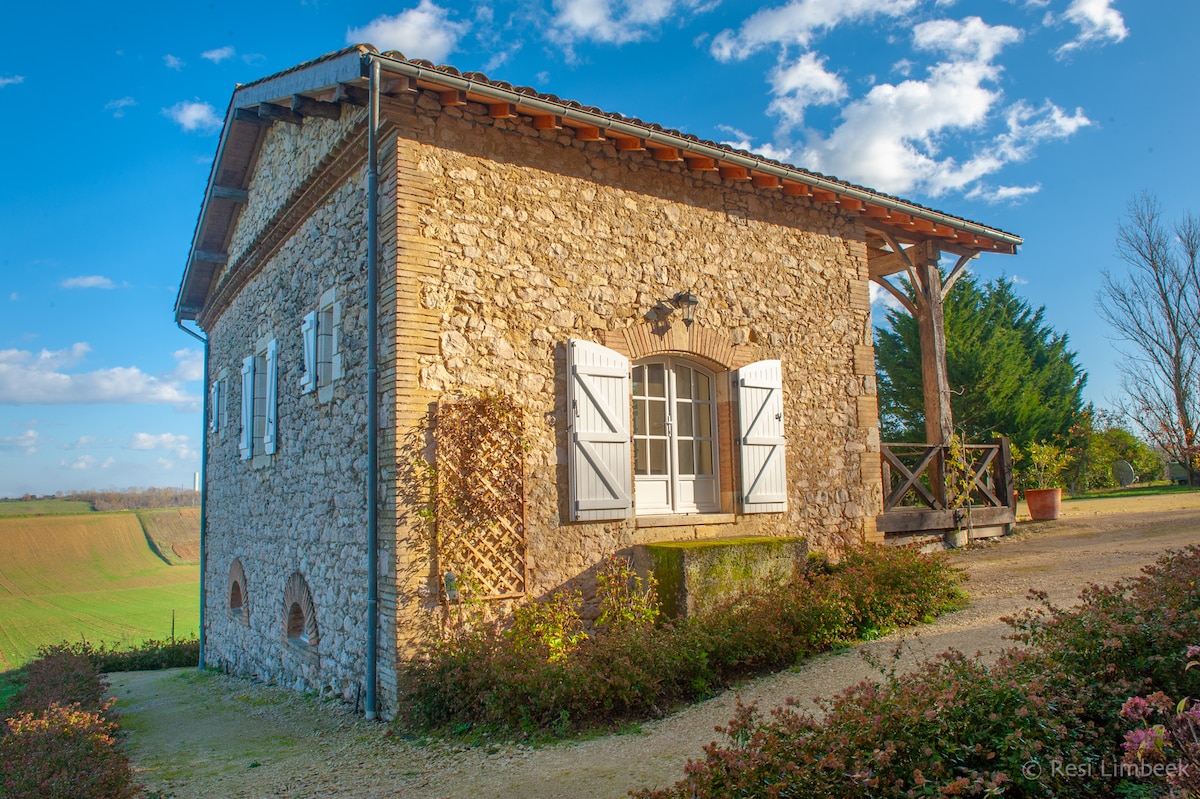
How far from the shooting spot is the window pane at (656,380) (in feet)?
24.7

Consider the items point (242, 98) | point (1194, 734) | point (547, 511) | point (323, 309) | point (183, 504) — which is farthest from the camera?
point (183, 504)

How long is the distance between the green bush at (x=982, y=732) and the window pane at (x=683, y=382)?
4.22 m

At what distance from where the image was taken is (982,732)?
10.1 feet

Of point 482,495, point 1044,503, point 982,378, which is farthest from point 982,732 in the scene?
point 982,378

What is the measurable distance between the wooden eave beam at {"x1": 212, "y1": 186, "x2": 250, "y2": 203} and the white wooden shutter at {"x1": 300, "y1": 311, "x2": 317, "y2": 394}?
3.91 meters

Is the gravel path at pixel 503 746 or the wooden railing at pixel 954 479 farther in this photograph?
the wooden railing at pixel 954 479

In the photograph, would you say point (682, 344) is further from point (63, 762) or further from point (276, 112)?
point (63, 762)

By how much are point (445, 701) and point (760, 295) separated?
199 inches

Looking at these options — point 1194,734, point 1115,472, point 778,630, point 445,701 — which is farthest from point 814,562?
point 1115,472

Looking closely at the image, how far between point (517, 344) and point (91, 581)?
44.6m

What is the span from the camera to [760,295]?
27.0 feet

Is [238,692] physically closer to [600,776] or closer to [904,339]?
[600,776]

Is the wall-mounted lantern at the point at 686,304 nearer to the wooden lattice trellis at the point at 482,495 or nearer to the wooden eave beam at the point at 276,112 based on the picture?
the wooden lattice trellis at the point at 482,495

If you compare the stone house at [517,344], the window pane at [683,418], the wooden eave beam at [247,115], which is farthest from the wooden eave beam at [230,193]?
the window pane at [683,418]
